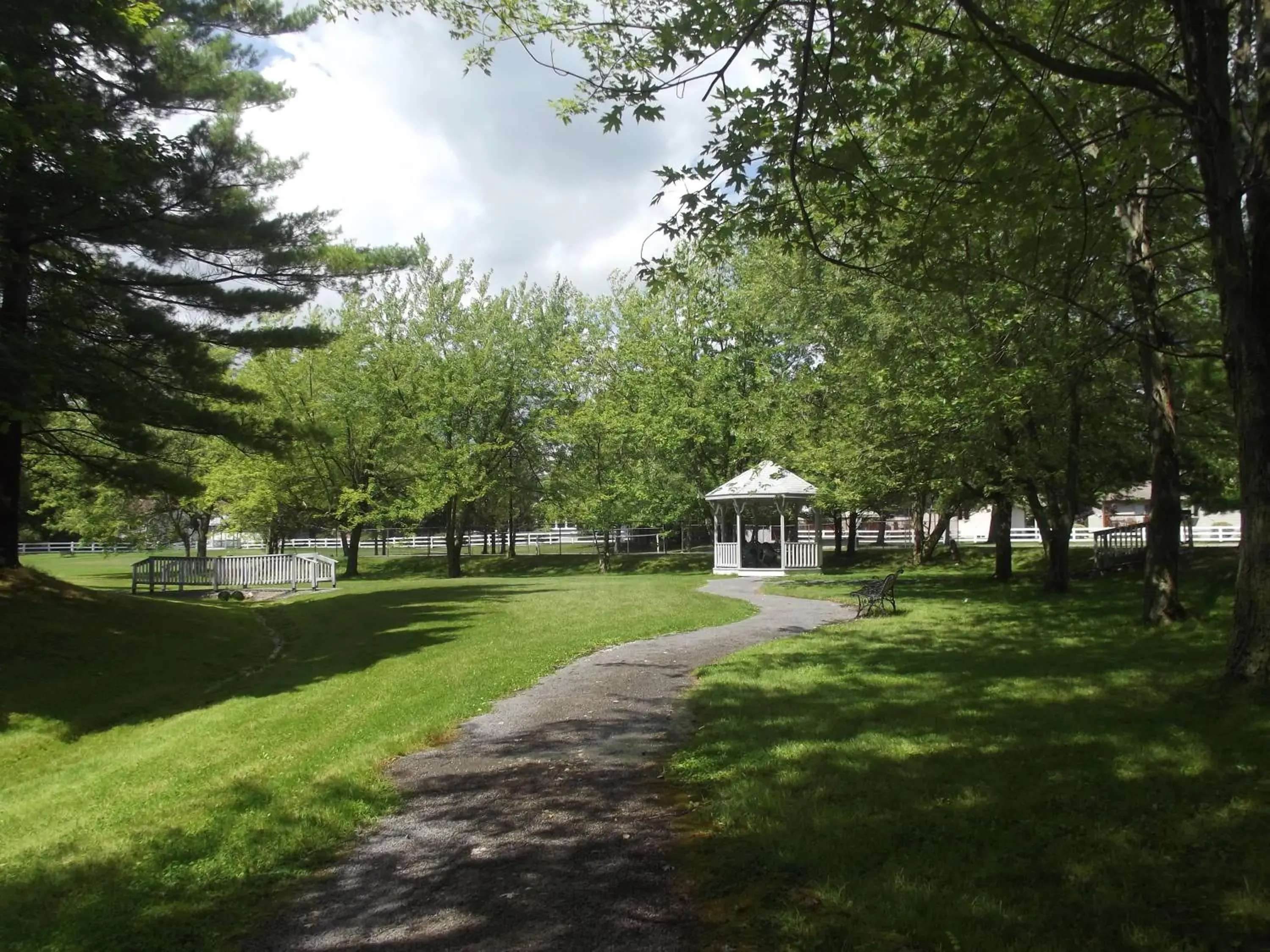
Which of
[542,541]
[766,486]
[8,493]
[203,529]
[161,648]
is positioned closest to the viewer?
[161,648]

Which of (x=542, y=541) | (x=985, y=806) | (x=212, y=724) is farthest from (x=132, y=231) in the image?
(x=542, y=541)

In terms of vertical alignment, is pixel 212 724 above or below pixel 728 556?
below

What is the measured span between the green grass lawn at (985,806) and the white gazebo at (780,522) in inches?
708

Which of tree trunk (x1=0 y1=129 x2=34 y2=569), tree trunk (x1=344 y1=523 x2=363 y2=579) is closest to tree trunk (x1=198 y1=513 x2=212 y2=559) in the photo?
tree trunk (x1=344 y1=523 x2=363 y2=579)

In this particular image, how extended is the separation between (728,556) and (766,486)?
361 centimetres

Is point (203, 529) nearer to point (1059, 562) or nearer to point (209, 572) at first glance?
point (209, 572)

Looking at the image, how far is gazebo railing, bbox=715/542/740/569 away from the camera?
98.1ft

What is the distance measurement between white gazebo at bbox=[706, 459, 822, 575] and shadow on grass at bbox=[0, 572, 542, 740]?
1080cm

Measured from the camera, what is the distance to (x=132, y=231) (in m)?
14.6

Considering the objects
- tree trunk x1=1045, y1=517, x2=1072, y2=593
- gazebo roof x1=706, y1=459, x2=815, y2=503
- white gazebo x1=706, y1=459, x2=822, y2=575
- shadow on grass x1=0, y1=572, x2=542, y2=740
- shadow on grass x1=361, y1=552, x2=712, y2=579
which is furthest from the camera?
shadow on grass x1=361, y1=552, x2=712, y2=579

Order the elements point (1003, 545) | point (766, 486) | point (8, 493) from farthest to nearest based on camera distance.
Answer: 1. point (766, 486)
2. point (1003, 545)
3. point (8, 493)

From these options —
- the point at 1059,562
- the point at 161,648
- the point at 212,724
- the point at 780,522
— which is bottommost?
the point at 212,724

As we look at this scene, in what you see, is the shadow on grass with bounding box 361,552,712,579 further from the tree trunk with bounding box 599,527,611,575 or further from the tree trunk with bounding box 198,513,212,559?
the tree trunk with bounding box 198,513,212,559

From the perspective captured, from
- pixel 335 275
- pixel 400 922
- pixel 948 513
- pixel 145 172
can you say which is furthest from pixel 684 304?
pixel 400 922
